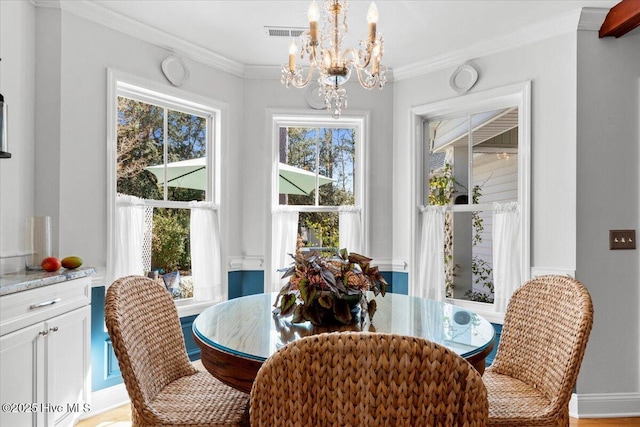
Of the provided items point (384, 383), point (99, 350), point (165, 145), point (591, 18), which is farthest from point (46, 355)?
point (591, 18)

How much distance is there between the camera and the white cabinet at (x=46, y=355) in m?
1.85

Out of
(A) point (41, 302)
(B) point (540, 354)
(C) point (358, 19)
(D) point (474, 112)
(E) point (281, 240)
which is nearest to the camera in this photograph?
(B) point (540, 354)

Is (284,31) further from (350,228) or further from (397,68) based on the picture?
(350,228)

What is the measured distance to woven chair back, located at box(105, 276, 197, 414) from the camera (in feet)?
4.61

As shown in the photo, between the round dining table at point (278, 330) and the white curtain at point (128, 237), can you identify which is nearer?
the round dining table at point (278, 330)

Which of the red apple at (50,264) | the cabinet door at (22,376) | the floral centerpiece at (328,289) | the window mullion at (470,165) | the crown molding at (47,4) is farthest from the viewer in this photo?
the window mullion at (470,165)

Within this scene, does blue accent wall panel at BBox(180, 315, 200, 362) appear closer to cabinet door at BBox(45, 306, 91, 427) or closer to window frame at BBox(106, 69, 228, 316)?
window frame at BBox(106, 69, 228, 316)

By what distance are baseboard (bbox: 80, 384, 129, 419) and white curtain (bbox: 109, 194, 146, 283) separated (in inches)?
28.6

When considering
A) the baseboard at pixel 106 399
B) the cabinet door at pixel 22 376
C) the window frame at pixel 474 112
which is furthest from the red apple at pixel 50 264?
the window frame at pixel 474 112

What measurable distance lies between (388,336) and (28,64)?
9.21 ft

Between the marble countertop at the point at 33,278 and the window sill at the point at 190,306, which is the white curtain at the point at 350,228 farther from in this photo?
the marble countertop at the point at 33,278

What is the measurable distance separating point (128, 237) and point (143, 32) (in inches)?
57.0

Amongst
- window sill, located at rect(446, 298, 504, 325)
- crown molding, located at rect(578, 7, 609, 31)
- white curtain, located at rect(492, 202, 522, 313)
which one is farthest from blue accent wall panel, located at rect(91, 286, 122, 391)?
crown molding, located at rect(578, 7, 609, 31)

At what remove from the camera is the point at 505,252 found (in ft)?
10.6
